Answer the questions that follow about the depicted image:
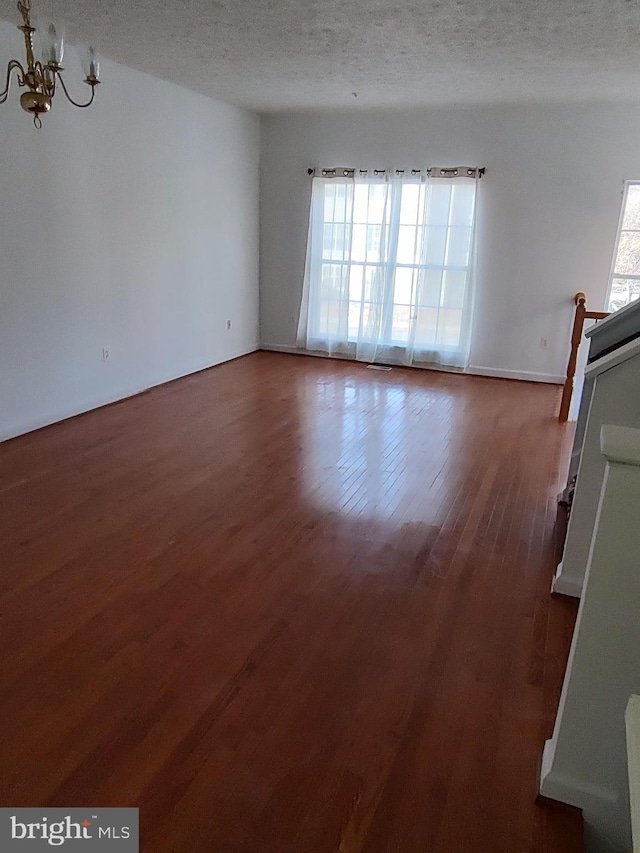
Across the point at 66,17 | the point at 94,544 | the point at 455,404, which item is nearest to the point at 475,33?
the point at 66,17

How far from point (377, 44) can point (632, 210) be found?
300 centimetres

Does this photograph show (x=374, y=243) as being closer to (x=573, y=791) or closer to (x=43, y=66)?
(x=43, y=66)

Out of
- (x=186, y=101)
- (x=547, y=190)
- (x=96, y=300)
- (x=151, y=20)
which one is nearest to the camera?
(x=151, y=20)

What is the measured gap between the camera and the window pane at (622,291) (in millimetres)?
5488

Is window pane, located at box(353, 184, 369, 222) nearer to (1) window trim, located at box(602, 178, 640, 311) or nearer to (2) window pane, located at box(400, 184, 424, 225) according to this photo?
(2) window pane, located at box(400, 184, 424, 225)

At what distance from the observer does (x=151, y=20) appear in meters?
3.39

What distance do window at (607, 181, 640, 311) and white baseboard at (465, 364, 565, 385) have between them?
803 millimetres

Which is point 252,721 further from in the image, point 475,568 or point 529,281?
point 529,281

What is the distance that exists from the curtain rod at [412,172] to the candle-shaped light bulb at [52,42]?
4.22m

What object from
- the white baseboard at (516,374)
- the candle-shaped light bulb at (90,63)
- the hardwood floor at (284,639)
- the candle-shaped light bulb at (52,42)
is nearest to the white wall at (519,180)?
the white baseboard at (516,374)

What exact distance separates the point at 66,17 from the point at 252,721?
3.77 meters

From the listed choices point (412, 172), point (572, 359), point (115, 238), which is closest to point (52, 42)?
point (115, 238)

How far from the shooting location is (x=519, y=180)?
5.61 metres

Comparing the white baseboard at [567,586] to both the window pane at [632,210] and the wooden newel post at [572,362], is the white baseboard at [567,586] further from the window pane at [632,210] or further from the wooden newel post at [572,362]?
the window pane at [632,210]
